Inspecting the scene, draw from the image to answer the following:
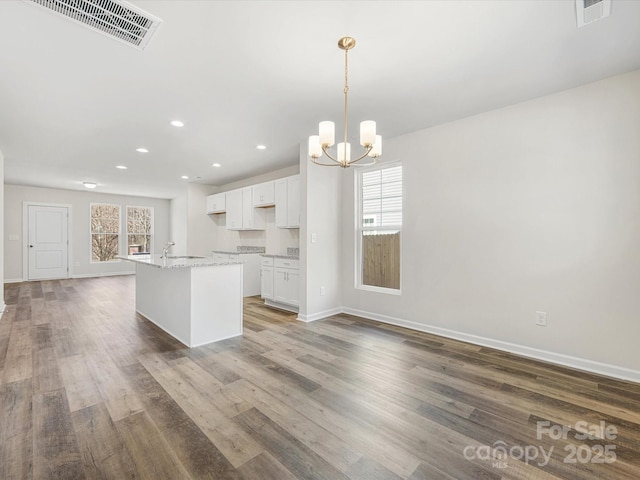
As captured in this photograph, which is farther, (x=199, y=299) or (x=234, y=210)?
(x=234, y=210)

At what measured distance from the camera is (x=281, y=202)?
527 cm

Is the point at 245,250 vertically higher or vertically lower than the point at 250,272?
higher

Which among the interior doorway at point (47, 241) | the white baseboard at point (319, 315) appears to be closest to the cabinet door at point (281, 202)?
the white baseboard at point (319, 315)

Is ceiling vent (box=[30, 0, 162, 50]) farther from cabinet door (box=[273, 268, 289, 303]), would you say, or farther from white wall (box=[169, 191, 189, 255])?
white wall (box=[169, 191, 189, 255])

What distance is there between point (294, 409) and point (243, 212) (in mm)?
4814

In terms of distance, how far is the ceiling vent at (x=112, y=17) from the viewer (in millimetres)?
1720

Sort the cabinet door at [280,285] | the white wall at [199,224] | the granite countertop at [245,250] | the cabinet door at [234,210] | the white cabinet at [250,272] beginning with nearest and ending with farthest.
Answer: the cabinet door at [280,285] → the white cabinet at [250,272] → the granite countertop at [245,250] → the cabinet door at [234,210] → the white wall at [199,224]

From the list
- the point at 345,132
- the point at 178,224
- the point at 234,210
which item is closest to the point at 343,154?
the point at 345,132

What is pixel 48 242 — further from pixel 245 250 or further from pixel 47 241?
pixel 245 250

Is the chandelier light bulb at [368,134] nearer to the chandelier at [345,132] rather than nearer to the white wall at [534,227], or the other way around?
the chandelier at [345,132]

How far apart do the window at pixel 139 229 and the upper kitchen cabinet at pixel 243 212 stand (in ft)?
15.3

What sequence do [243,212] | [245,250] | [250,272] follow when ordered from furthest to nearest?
[245,250]
[243,212]
[250,272]

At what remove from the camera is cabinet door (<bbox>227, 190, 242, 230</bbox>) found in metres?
6.40

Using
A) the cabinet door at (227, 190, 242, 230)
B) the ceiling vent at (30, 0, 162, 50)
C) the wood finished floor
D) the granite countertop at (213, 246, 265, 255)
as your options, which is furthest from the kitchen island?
the cabinet door at (227, 190, 242, 230)
